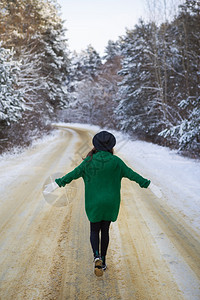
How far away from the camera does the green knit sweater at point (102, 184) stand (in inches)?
106

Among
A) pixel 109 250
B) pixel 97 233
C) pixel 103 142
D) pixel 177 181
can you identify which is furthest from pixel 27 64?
pixel 97 233

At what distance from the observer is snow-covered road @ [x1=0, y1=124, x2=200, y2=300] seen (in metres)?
2.64

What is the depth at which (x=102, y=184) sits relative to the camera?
2.71 m

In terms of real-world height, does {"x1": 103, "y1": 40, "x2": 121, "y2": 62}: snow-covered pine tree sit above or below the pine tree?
above

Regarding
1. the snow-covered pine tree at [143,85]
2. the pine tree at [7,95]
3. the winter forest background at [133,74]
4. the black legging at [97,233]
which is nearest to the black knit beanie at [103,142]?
the black legging at [97,233]

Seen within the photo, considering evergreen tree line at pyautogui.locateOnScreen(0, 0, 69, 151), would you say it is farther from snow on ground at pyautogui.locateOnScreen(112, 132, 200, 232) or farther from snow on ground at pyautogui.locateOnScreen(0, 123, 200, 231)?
snow on ground at pyautogui.locateOnScreen(112, 132, 200, 232)

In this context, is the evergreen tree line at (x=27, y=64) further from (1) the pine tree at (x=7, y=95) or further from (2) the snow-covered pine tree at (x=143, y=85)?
(2) the snow-covered pine tree at (x=143, y=85)

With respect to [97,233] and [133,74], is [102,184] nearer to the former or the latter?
[97,233]

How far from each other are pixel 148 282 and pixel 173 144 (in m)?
13.1

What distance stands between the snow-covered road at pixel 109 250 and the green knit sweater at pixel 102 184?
2.65 feet

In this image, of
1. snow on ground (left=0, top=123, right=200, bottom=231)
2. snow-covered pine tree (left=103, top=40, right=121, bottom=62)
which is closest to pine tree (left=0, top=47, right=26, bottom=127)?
snow on ground (left=0, top=123, right=200, bottom=231)

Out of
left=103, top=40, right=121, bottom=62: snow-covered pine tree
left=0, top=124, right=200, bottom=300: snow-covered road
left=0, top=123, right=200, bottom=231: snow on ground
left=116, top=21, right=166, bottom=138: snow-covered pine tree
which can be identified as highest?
left=103, top=40, right=121, bottom=62: snow-covered pine tree

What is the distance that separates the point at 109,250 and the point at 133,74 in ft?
56.1

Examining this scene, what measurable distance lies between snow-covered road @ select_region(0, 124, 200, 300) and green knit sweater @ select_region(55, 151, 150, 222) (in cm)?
81
